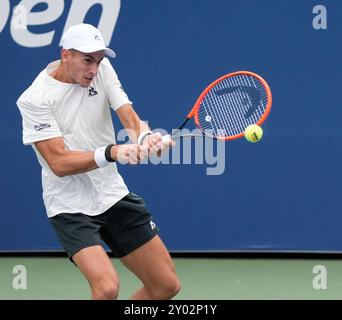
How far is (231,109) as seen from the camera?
16.4 ft

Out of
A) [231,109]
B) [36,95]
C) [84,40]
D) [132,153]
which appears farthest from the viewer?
[231,109]

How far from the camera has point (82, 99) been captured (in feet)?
15.1

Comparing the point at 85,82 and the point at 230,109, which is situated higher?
the point at 85,82

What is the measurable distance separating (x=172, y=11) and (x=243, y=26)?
0.54m

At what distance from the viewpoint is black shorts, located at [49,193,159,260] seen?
4.54 meters

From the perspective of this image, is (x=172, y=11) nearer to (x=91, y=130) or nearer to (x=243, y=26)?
(x=243, y=26)

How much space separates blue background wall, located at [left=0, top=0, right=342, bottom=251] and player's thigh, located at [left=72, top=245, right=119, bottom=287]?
9.39ft

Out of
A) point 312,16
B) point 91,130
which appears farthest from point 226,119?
point 312,16

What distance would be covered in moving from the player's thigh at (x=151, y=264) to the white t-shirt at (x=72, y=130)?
26cm

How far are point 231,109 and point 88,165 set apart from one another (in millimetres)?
955
